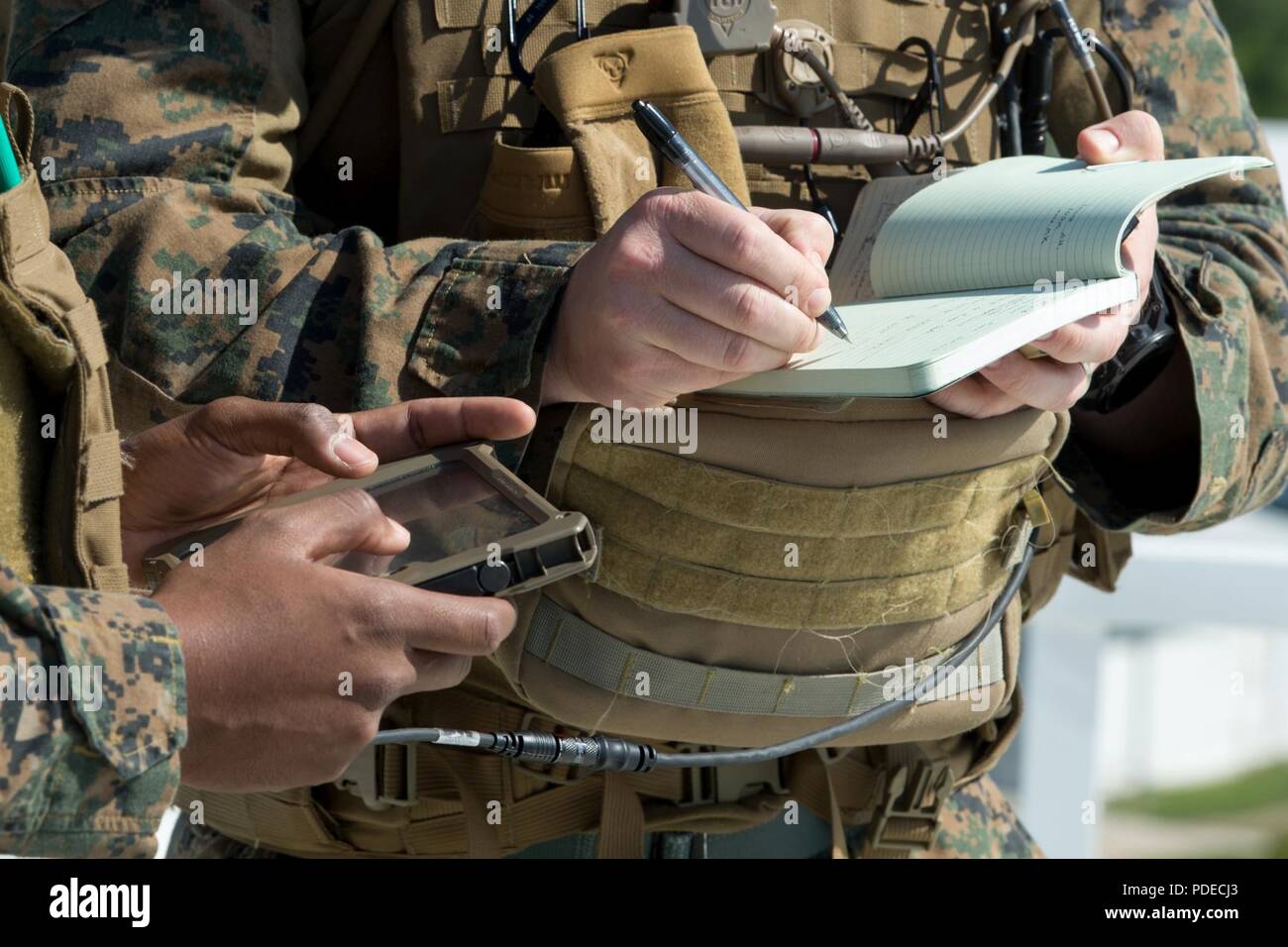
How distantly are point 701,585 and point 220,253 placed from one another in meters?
0.59

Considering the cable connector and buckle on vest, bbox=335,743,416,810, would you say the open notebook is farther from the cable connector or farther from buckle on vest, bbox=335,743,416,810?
buckle on vest, bbox=335,743,416,810

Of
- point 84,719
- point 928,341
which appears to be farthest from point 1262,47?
point 84,719

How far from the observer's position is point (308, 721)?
42.9 inches

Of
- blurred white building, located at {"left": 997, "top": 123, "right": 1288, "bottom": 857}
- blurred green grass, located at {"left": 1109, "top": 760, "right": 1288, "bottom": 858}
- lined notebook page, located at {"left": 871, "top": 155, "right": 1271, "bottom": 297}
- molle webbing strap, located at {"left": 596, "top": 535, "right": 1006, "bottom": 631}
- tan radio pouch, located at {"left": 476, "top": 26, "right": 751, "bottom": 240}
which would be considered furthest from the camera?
blurred green grass, located at {"left": 1109, "top": 760, "right": 1288, "bottom": 858}

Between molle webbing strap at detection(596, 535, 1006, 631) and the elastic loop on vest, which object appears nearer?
the elastic loop on vest

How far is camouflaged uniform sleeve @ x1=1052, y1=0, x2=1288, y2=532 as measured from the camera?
166 centimetres

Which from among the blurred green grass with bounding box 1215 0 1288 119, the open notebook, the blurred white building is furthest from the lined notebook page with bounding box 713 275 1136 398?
the blurred green grass with bounding box 1215 0 1288 119

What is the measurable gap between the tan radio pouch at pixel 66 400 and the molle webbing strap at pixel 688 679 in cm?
42

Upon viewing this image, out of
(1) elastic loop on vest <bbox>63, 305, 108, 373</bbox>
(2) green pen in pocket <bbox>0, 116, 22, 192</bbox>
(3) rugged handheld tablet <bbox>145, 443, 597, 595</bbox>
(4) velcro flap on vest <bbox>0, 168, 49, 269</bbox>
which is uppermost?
(2) green pen in pocket <bbox>0, 116, 22, 192</bbox>

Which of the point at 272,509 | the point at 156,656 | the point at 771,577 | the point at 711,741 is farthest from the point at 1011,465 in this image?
the point at 156,656

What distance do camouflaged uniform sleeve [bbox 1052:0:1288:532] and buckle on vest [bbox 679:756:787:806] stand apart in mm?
497

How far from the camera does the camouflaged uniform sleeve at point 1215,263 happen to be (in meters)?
1.66

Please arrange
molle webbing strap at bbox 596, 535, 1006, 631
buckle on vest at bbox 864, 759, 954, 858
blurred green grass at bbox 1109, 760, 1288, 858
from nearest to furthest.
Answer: molle webbing strap at bbox 596, 535, 1006, 631 < buckle on vest at bbox 864, 759, 954, 858 < blurred green grass at bbox 1109, 760, 1288, 858

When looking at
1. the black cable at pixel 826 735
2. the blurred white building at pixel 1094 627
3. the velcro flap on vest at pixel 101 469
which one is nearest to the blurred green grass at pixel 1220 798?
the blurred white building at pixel 1094 627
